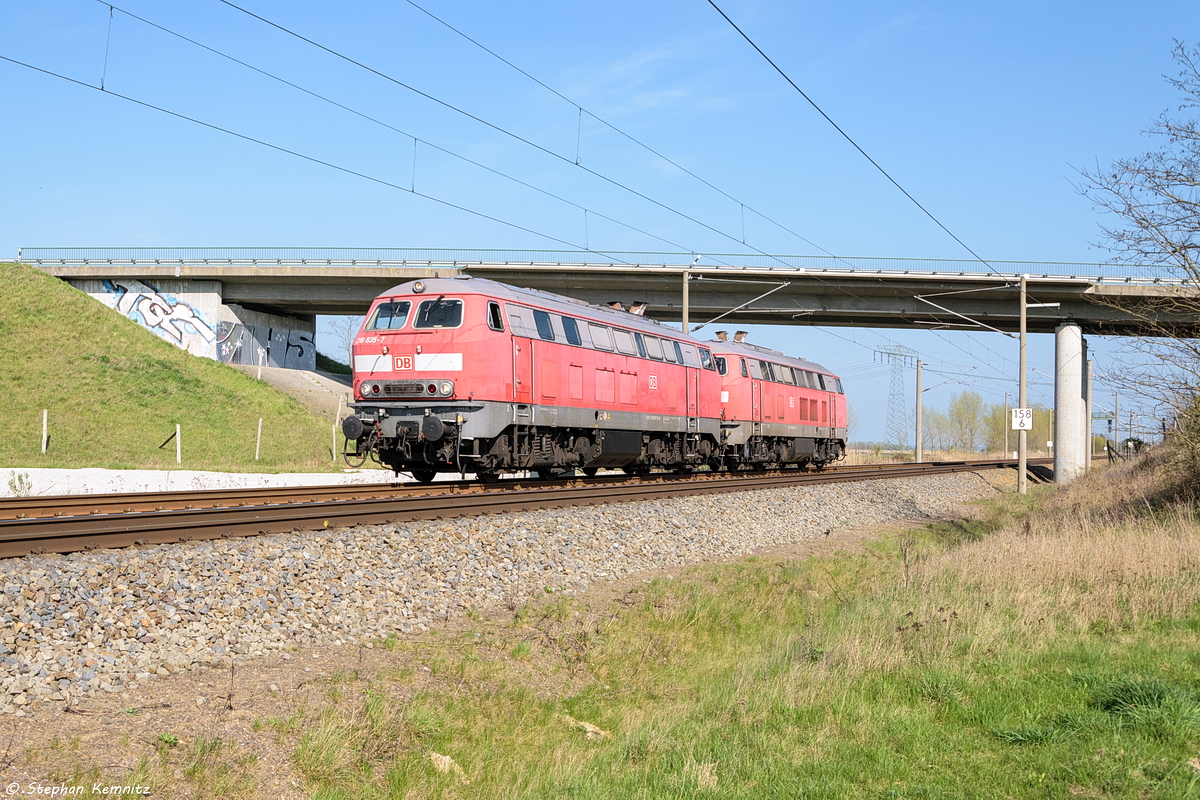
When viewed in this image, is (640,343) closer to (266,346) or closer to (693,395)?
(693,395)

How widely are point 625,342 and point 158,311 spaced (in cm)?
3552

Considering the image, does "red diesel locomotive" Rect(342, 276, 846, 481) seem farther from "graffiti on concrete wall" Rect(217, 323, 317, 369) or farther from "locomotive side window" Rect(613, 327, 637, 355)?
"graffiti on concrete wall" Rect(217, 323, 317, 369)

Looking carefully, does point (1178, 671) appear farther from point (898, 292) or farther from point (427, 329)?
point (898, 292)

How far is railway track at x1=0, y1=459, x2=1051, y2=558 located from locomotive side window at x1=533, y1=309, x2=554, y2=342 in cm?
311

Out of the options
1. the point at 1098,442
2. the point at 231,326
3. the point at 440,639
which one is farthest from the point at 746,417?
the point at 1098,442

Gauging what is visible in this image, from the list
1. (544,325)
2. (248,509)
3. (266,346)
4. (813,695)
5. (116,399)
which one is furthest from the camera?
(266,346)

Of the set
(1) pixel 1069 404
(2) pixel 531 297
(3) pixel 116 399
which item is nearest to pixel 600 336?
(2) pixel 531 297

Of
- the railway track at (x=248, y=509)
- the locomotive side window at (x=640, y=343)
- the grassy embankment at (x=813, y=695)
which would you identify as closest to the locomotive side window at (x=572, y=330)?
the locomotive side window at (x=640, y=343)

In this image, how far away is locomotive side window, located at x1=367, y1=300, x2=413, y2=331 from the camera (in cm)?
1819

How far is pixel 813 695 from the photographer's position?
774cm

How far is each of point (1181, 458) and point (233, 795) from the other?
18.2 m

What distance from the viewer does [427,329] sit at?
693 inches

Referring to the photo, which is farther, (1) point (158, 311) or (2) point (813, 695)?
(1) point (158, 311)

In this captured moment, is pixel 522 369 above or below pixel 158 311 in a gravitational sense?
below
